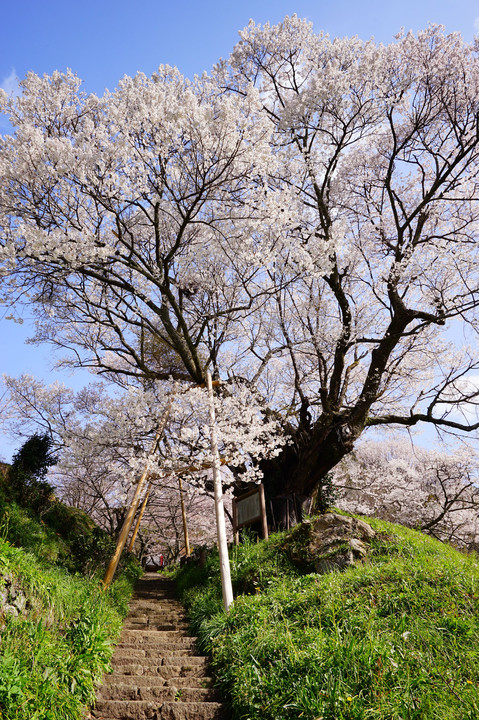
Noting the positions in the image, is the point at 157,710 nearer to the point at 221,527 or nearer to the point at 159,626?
the point at 221,527

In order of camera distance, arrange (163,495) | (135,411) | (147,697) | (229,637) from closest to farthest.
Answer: (147,697), (229,637), (135,411), (163,495)

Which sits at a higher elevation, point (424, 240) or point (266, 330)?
point (424, 240)

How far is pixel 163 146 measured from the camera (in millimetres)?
6664

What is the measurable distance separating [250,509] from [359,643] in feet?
20.5

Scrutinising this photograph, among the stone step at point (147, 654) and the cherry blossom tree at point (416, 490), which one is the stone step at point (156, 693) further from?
the cherry blossom tree at point (416, 490)

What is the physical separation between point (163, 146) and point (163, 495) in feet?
57.4

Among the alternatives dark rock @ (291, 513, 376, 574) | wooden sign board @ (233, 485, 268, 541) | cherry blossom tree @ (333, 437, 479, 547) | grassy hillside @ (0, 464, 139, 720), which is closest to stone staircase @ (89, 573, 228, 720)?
grassy hillside @ (0, 464, 139, 720)

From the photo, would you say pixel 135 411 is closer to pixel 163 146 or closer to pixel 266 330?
pixel 266 330

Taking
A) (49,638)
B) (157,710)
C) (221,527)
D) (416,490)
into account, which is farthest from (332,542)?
(416,490)

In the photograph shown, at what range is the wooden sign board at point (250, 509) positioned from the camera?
30.8 ft

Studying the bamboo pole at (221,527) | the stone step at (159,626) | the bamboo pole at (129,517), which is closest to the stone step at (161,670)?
the bamboo pole at (221,527)

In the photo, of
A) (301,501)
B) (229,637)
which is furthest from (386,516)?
(229,637)

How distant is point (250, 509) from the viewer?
32.3 feet

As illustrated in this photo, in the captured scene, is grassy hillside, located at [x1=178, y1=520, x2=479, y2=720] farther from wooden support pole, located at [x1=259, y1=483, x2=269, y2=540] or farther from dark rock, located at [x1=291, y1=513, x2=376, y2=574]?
wooden support pole, located at [x1=259, y1=483, x2=269, y2=540]
